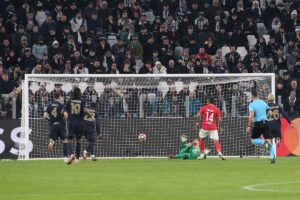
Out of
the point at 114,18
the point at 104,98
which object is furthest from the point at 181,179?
the point at 114,18

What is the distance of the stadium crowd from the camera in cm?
3584

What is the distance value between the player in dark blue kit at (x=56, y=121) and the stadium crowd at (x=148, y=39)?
235 centimetres

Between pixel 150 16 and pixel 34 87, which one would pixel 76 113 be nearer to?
pixel 34 87

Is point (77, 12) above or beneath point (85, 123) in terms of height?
above

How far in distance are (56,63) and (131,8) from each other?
4.91m

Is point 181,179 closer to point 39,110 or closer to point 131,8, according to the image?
point 39,110

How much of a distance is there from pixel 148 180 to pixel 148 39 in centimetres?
1600

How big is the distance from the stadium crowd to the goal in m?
0.98

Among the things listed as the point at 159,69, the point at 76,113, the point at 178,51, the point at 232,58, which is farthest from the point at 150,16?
the point at 76,113

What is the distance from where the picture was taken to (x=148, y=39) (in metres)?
37.5

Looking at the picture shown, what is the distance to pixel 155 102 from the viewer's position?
1344 inches

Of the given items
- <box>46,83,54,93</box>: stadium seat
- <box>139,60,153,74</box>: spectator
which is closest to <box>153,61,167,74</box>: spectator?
<box>139,60,153,74</box>: spectator

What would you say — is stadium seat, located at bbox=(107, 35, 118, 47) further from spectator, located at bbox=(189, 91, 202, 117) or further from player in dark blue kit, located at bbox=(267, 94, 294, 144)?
player in dark blue kit, located at bbox=(267, 94, 294, 144)

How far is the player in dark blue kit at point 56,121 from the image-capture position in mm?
31733
